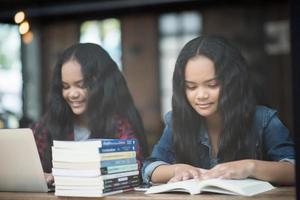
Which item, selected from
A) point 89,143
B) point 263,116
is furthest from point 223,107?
point 89,143

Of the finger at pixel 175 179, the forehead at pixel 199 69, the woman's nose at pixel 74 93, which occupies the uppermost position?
the forehead at pixel 199 69

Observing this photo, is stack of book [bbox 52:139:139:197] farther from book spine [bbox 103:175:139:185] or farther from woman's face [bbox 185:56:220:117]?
woman's face [bbox 185:56:220:117]

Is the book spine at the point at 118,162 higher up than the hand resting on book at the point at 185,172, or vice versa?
the book spine at the point at 118,162

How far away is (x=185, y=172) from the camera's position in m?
2.84

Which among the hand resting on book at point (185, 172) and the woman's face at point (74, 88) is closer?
the hand resting on book at point (185, 172)

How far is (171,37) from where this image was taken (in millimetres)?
2900

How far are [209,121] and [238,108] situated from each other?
0.17 metres

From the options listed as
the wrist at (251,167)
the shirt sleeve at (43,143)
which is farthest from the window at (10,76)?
the wrist at (251,167)

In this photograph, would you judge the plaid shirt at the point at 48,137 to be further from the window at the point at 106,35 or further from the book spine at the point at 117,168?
the window at the point at 106,35

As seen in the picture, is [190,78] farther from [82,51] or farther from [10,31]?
[10,31]

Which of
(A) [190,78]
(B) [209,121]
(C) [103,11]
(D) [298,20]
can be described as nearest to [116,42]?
(C) [103,11]

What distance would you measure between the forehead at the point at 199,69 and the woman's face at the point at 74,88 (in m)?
0.64

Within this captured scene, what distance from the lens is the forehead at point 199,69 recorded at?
282 cm

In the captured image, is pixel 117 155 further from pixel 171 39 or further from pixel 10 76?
pixel 10 76
